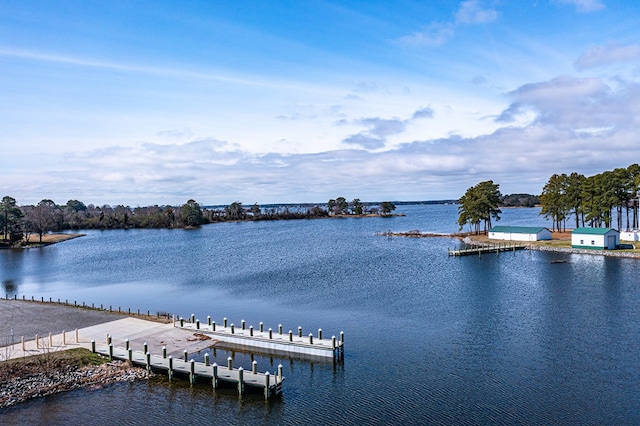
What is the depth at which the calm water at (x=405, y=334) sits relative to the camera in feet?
70.7

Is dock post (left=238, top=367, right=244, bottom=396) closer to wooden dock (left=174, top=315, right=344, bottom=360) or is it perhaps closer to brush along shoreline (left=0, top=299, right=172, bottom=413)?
brush along shoreline (left=0, top=299, right=172, bottom=413)

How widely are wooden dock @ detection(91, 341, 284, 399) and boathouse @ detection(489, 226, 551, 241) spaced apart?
70764 millimetres

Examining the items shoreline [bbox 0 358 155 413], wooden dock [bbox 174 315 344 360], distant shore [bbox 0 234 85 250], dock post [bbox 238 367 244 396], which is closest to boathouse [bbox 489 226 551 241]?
wooden dock [bbox 174 315 344 360]

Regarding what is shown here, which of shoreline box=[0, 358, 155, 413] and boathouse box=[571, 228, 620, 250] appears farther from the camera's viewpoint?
boathouse box=[571, 228, 620, 250]

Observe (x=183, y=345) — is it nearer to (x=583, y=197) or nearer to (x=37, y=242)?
(x=583, y=197)

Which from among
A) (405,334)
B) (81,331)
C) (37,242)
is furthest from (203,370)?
(37,242)

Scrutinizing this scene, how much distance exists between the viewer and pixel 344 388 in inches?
942

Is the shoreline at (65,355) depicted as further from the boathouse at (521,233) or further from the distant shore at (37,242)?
the distant shore at (37,242)

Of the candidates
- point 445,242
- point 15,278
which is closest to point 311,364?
point 15,278

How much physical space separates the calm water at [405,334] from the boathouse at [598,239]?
590 centimetres

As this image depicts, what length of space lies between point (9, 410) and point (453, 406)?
20.0m

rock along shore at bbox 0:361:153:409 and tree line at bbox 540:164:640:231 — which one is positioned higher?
tree line at bbox 540:164:640:231

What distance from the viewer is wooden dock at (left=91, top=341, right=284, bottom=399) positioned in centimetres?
2359

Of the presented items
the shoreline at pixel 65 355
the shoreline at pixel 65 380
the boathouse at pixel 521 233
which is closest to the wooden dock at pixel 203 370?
the shoreline at pixel 65 355
